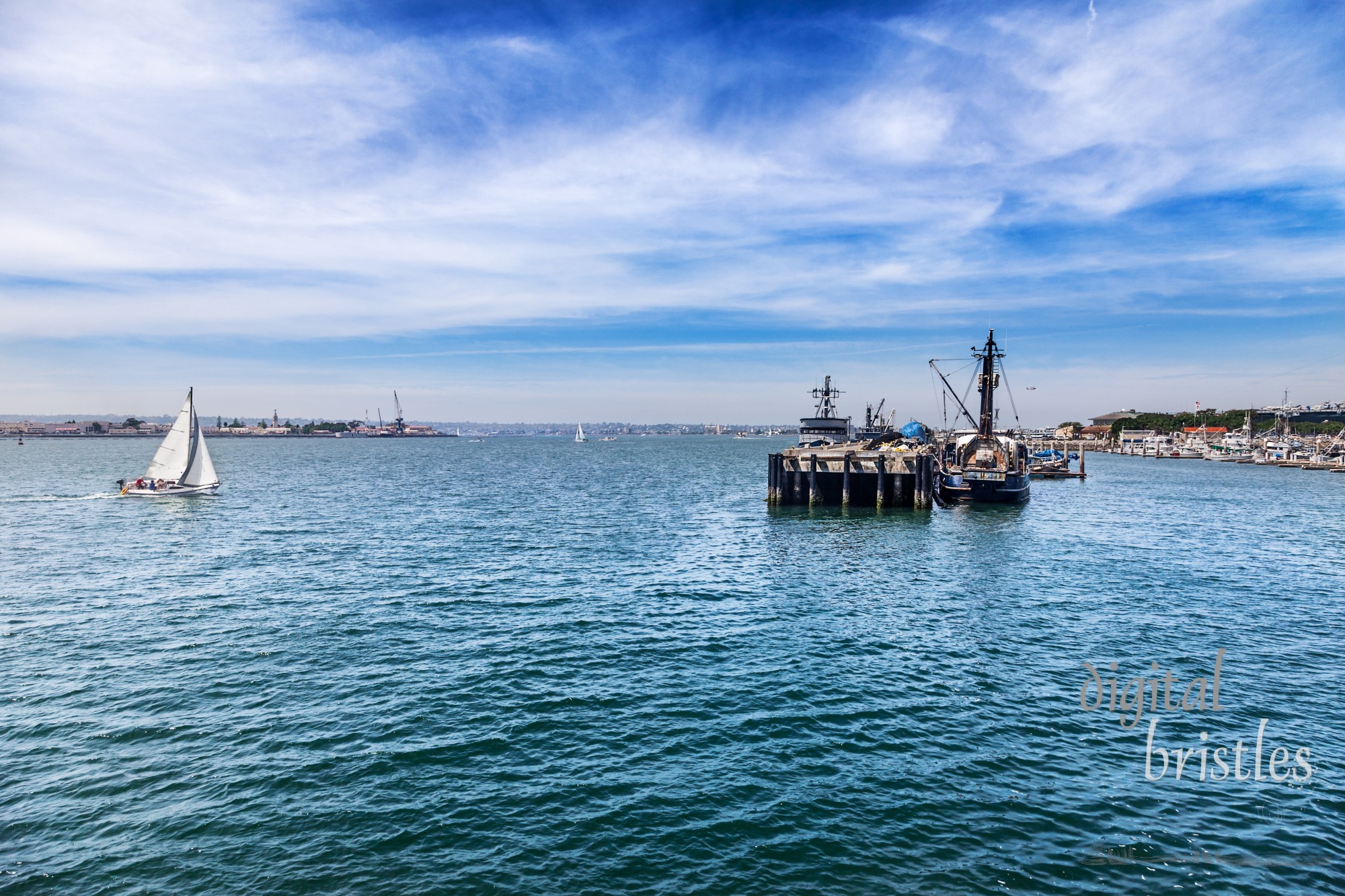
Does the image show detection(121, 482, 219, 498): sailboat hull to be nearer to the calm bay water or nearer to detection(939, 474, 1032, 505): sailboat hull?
the calm bay water

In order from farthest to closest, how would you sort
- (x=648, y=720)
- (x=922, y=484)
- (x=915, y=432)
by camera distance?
(x=915, y=432)
(x=922, y=484)
(x=648, y=720)

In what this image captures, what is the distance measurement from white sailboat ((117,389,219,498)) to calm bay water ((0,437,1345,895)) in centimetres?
2828

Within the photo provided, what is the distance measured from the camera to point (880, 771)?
16.2 m

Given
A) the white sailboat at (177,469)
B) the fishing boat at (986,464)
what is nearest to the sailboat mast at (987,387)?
the fishing boat at (986,464)

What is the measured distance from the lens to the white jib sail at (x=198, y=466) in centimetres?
7256

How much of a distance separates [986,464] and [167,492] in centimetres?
9113

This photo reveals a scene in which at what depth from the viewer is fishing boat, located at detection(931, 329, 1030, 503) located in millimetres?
71812

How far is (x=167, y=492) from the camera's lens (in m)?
71.6

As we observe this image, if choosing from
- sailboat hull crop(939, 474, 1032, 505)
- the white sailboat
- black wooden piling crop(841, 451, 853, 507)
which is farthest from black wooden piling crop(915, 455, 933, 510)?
the white sailboat

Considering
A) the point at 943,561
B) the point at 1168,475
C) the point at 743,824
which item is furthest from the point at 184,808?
the point at 1168,475

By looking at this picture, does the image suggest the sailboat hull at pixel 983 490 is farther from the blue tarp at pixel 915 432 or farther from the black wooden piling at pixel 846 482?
the blue tarp at pixel 915 432

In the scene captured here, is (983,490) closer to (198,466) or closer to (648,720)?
(648,720)

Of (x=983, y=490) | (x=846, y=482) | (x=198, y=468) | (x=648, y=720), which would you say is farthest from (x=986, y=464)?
(x=198, y=468)

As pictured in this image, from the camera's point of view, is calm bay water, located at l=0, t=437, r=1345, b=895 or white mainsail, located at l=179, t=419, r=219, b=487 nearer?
calm bay water, located at l=0, t=437, r=1345, b=895
